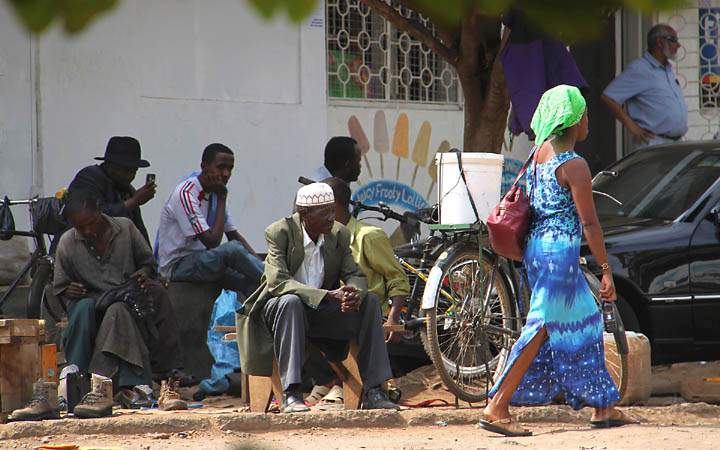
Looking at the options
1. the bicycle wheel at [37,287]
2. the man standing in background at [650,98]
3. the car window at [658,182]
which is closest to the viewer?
the bicycle wheel at [37,287]

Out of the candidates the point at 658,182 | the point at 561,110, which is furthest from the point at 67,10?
the point at 658,182

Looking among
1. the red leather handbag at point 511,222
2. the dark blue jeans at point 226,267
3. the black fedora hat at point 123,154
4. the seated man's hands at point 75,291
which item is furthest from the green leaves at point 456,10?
the black fedora hat at point 123,154

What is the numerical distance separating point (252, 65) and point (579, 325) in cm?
490

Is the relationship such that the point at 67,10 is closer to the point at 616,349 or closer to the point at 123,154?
the point at 616,349

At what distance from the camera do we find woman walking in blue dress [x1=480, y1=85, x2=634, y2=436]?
5.85m

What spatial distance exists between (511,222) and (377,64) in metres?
5.27

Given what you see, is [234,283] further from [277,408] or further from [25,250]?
[25,250]

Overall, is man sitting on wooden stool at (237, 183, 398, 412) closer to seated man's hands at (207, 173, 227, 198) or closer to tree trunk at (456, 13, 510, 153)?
seated man's hands at (207, 173, 227, 198)

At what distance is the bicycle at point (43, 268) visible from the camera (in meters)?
7.75

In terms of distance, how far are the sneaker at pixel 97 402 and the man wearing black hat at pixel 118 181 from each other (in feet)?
4.93

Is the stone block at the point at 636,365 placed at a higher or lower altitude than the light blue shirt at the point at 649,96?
lower

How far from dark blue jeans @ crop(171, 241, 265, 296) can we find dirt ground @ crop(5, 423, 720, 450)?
169 centimetres

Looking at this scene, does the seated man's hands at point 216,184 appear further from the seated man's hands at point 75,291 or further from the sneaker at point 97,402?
the sneaker at point 97,402

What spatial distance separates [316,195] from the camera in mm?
6816
